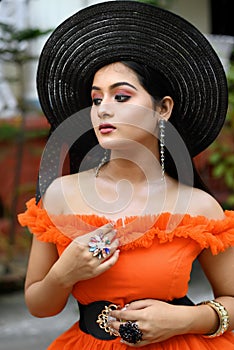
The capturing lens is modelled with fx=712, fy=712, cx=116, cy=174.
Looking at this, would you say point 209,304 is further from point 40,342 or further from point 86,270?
point 40,342

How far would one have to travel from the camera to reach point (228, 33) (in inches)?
380

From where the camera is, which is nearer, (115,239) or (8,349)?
(115,239)

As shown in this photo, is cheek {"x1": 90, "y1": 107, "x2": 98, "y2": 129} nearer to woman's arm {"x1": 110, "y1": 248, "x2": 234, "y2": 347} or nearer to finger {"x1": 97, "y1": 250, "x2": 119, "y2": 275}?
finger {"x1": 97, "y1": 250, "x2": 119, "y2": 275}

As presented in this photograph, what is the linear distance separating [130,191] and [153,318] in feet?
1.42

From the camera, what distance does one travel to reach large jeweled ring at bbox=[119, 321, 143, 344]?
6.85 ft

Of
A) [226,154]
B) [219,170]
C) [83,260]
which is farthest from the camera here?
[226,154]

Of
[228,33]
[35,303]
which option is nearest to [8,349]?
[35,303]

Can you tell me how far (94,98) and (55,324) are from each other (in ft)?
11.1

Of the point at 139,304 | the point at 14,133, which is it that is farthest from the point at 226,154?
the point at 139,304

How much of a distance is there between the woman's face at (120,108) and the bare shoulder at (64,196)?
0.63 feet

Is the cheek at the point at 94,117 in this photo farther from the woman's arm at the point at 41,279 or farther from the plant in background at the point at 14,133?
the plant in background at the point at 14,133

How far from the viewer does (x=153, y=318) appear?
210 centimetres

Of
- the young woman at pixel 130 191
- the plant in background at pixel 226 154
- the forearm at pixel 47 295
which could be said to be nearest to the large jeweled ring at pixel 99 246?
the young woman at pixel 130 191

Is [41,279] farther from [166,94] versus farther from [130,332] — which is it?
[166,94]
